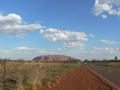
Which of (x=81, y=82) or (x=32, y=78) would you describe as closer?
(x=81, y=82)

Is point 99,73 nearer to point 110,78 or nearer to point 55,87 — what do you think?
point 110,78

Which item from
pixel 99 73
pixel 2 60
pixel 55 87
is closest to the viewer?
pixel 99 73

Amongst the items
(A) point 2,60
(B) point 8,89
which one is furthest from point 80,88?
(A) point 2,60

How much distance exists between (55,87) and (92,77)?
447 mm

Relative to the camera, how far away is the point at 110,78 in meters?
2.68

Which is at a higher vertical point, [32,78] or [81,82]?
[81,82]

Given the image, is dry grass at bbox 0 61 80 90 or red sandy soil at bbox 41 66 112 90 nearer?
red sandy soil at bbox 41 66 112 90

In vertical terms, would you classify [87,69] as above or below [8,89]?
above

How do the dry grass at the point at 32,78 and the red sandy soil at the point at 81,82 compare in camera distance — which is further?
the dry grass at the point at 32,78

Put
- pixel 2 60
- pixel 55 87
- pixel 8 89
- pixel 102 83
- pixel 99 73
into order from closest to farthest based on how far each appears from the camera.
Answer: pixel 102 83 < pixel 99 73 < pixel 55 87 < pixel 8 89 < pixel 2 60

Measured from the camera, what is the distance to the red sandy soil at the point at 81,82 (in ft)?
8.49

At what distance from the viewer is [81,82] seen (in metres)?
2.73

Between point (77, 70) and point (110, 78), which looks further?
point (77, 70)

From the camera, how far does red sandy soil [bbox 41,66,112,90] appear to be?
8.49ft
